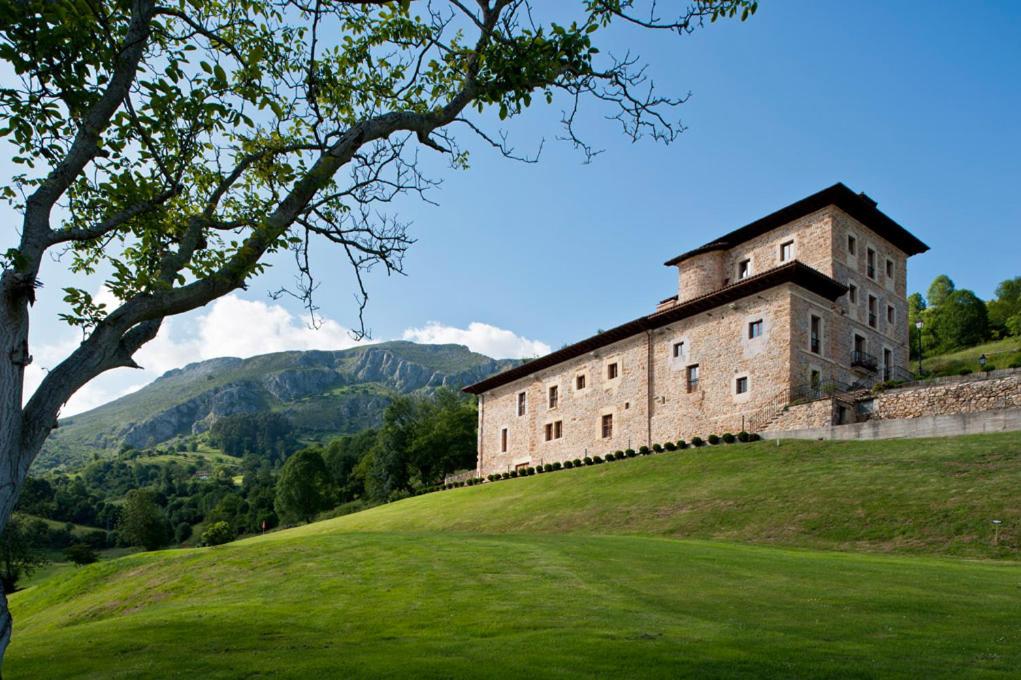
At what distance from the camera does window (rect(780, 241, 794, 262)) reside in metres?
44.3

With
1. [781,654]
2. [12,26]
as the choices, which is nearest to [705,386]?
[781,654]

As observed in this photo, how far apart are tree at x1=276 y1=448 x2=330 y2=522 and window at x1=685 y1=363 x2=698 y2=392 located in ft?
187

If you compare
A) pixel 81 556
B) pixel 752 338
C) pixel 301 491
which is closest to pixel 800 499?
Answer: pixel 752 338

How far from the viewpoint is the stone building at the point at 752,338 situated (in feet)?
127

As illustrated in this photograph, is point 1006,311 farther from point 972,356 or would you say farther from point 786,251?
point 786,251

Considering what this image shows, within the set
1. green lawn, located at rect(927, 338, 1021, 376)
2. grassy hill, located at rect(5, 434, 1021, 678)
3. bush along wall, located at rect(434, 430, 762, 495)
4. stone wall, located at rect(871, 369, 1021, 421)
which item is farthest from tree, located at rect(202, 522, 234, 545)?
green lawn, located at rect(927, 338, 1021, 376)

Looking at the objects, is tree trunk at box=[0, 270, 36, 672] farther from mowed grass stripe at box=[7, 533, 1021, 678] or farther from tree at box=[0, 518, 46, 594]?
tree at box=[0, 518, 46, 594]

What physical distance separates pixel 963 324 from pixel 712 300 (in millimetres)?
47668

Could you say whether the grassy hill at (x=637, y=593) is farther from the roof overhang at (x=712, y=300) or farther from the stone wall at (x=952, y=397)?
the roof overhang at (x=712, y=300)

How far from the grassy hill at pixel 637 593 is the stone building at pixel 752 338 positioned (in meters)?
9.67

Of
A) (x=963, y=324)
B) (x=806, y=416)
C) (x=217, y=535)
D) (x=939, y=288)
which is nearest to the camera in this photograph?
(x=806, y=416)

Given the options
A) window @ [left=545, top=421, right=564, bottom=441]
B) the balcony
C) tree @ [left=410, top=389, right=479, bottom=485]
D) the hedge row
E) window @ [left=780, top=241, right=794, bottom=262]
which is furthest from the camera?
tree @ [left=410, top=389, right=479, bottom=485]

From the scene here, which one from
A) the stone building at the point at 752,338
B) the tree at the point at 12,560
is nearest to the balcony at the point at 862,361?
the stone building at the point at 752,338

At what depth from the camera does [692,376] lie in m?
43.3
